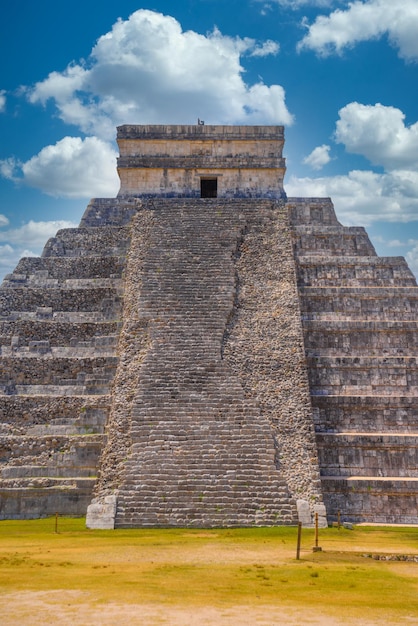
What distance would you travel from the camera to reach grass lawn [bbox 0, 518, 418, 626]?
7.07 m

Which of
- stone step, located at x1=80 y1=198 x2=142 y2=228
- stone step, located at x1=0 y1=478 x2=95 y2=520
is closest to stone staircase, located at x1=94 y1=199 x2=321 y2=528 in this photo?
stone step, located at x1=0 y1=478 x2=95 y2=520

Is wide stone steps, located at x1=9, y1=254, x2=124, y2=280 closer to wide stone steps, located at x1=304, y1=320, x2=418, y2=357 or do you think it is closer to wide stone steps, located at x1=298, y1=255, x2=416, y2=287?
wide stone steps, located at x1=298, y1=255, x2=416, y2=287

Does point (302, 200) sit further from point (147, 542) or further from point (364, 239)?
point (147, 542)

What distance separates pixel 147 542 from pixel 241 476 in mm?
2691

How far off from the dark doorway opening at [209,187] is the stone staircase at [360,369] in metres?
3.51

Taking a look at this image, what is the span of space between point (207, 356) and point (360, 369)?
3.74 meters

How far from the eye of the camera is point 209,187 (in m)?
23.1

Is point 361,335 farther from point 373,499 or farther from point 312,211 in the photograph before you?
point 312,211

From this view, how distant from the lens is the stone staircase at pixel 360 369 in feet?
46.2

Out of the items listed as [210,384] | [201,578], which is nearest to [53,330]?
[210,384]

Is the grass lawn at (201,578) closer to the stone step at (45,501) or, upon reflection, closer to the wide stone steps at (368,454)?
the stone step at (45,501)

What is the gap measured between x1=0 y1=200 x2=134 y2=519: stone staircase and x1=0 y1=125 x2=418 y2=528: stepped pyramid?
1.6 inches

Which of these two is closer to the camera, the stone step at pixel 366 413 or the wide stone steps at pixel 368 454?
the wide stone steps at pixel 368 454

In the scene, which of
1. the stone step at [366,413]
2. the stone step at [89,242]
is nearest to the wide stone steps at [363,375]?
the stone step at [366,413]
